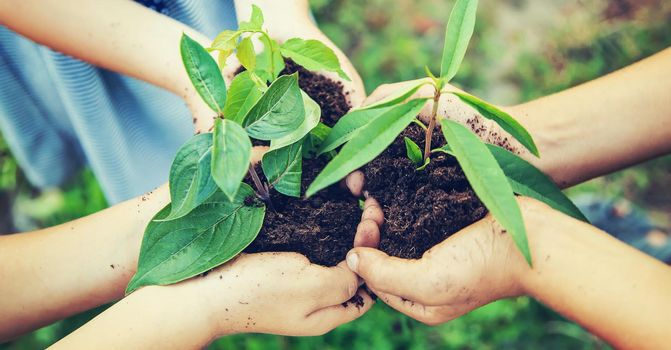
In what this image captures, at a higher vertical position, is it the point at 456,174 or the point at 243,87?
the point at 243,87

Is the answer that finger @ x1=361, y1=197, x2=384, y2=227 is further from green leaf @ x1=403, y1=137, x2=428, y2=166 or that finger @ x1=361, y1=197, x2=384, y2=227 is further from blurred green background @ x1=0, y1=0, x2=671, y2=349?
blurred green background @ x1=0, y1=0, x2=671, y2=349

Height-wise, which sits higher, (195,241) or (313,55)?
(313,55)

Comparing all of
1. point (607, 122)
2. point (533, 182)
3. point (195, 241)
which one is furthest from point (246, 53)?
point (607, 122)

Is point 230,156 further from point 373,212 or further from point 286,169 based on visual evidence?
point 373,212

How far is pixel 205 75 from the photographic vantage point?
79 cm

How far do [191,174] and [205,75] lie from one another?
0.15 metres

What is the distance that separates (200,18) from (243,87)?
62cm

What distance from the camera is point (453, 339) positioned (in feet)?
5.41

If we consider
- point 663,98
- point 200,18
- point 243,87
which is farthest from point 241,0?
point 663,98

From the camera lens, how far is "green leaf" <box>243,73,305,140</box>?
838 mm

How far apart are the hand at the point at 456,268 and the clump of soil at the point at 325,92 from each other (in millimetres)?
269

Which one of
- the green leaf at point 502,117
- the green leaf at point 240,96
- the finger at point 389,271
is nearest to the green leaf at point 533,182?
the green leaf at point 502,117

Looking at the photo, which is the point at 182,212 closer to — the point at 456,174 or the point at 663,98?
the point at 456,174

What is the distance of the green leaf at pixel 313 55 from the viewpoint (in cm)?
94
